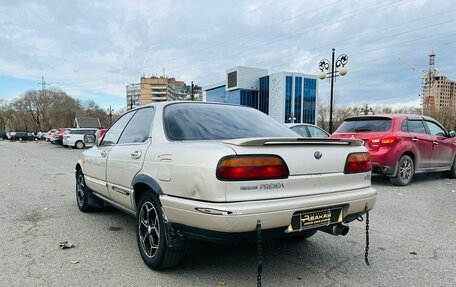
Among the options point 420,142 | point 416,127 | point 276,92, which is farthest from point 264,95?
point 420,142

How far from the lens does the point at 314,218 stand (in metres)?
2.79

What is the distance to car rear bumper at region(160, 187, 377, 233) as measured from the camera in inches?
95.9

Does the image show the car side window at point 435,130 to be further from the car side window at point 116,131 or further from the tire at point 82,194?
the tire at point 82,194

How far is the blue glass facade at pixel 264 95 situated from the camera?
72.2 metres

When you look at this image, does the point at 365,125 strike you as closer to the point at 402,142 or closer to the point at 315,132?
the point at 402,142

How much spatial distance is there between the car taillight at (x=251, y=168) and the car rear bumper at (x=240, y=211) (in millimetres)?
188

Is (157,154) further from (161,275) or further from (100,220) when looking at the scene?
(100,220)

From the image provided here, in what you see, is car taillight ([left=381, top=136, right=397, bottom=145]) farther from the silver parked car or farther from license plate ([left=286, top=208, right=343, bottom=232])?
license plate ([left=286, top=208, right=343, bottom=232])

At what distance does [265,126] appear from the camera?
12.6 feet

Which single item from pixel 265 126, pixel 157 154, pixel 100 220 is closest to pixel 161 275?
pixel 157 154

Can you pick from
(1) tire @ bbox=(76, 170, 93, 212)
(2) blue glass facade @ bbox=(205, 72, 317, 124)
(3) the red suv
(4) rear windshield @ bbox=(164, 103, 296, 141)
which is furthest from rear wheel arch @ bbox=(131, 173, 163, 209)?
(2) blue glass facade @ bbox=(205, 72, 317, 124)

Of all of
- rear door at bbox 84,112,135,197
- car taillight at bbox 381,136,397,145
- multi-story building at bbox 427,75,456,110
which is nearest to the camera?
rear door at bbox 84,112,135,197

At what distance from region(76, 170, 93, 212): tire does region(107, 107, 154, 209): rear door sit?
1.29 metres

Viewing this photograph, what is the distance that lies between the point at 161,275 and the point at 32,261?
1403 millimetres
